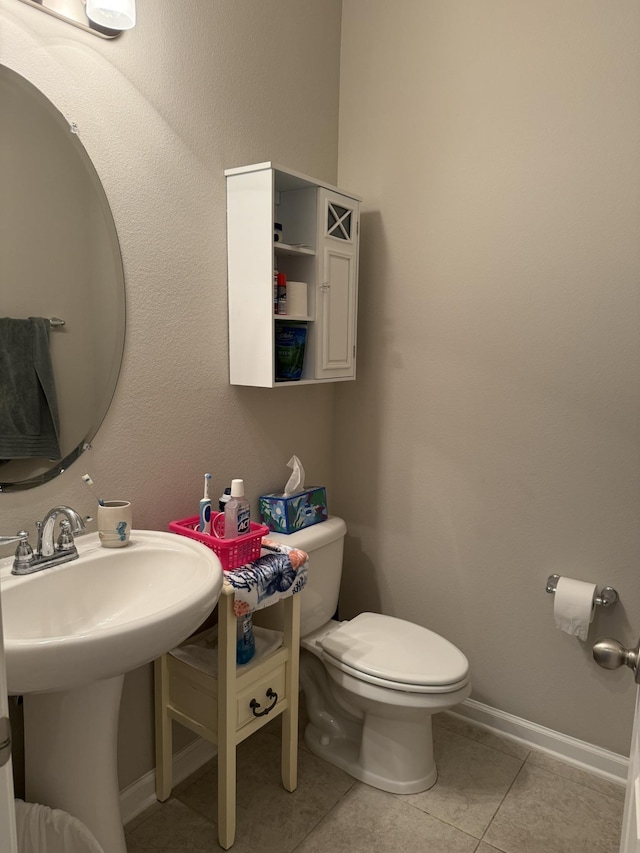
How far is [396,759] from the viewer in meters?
1.84

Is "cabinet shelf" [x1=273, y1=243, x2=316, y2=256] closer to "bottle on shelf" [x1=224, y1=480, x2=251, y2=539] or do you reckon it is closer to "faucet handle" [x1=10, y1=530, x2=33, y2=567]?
"bottle on shelf" [x1=224, y1=480, x2=251, y2=539]

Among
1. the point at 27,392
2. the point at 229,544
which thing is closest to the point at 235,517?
the point at 229,544

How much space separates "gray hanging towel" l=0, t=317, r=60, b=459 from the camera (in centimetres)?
135

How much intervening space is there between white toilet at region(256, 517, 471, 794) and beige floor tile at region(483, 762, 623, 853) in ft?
0.81

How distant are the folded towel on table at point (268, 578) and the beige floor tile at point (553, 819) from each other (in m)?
0.89

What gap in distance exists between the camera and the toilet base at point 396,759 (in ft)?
6.03

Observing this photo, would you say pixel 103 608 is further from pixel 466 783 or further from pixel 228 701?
pixel 466 783

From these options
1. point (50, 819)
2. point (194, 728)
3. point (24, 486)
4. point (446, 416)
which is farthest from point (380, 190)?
point (50, 819)

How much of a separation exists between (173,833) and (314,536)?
90 centimetres

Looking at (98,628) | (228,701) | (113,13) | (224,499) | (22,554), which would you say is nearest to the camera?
(98,628)

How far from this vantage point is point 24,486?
4.55 ft

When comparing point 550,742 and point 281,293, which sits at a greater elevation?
point 281,293

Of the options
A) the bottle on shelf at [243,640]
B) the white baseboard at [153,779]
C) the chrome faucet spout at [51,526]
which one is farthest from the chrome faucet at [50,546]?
the white baseboard at [153,779]

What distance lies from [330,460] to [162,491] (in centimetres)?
88
